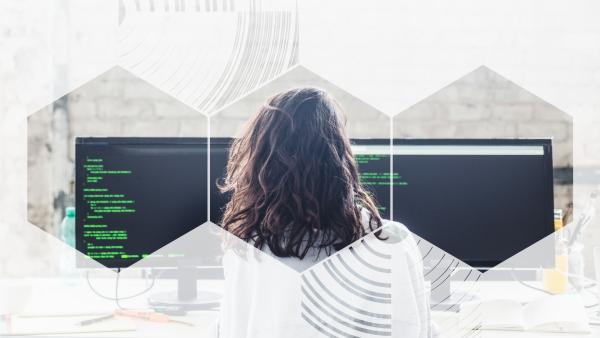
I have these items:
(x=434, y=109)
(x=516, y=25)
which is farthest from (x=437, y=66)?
(x=516, y=25)

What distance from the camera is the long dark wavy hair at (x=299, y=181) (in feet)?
3.36

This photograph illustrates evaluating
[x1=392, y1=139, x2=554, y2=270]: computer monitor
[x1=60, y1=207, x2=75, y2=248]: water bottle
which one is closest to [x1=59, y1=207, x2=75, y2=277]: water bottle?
[x1=60, y1=207, x2=75, y2=248]: water bottle

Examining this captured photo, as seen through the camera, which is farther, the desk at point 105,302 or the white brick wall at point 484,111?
the white brick wall at point 484,111

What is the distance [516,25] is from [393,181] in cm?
114

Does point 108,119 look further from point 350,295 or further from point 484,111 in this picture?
point 350,295

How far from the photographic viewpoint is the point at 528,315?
1395 millimetres

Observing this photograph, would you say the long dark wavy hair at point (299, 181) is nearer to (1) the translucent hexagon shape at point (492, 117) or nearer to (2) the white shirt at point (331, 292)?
(2) the white shirt at point (331, 292)

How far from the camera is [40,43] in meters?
2.41

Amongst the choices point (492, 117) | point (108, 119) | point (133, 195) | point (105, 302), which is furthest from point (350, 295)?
point (108, 119)

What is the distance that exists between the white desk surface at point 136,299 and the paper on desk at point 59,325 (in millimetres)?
25

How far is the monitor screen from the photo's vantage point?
149 centimetres

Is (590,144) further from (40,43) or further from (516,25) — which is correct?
(40,43)

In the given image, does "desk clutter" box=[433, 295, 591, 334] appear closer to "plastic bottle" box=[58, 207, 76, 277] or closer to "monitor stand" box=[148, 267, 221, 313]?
"monitor stand" box=[148, 267, 221, 313]
